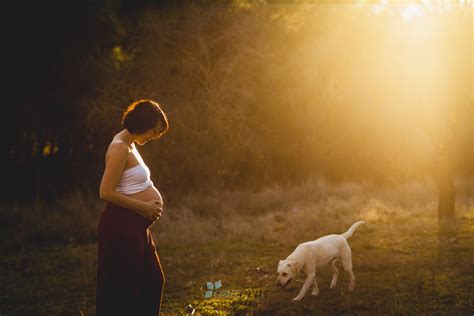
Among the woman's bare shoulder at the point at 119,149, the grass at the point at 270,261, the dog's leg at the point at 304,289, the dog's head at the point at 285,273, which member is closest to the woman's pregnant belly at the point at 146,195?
the woman's bare shoulder at the point at 119,149

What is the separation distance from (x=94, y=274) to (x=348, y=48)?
51.8 ft

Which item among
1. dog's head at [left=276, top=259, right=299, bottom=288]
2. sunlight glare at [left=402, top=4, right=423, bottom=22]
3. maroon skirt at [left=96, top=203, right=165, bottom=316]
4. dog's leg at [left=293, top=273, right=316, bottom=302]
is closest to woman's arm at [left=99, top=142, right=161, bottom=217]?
maroon skirt at [left=96, top=203, right=165, bottom=316]

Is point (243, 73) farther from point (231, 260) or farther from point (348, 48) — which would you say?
point (231, 260)

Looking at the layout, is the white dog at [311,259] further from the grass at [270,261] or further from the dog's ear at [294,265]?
the grass at [270,261]

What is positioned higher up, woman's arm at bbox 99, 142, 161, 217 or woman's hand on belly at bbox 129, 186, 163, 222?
woman's arm at bbox 99, 142, 161, 217

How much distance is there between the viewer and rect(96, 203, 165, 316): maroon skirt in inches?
155

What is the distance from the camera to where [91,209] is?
49.8ft

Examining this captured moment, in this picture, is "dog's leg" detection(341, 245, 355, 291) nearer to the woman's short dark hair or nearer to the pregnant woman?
the pregnant woman

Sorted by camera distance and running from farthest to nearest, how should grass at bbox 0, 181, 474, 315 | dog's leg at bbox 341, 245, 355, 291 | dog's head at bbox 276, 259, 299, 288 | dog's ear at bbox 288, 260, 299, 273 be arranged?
dog's leg at bbox 341, 245, 355, 291 → grass at bbox 0, 181, 474, 315 → dog's ear at bbox 288, 260, 299, 273 → dog's head at bbox 276, 259, 299, 288

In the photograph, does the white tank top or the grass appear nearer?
the white tank top

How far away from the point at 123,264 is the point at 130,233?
233 millimetres

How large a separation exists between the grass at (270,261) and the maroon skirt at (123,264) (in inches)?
95.5

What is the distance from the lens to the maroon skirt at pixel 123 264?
3.95 m

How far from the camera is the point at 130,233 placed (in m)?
3.96
